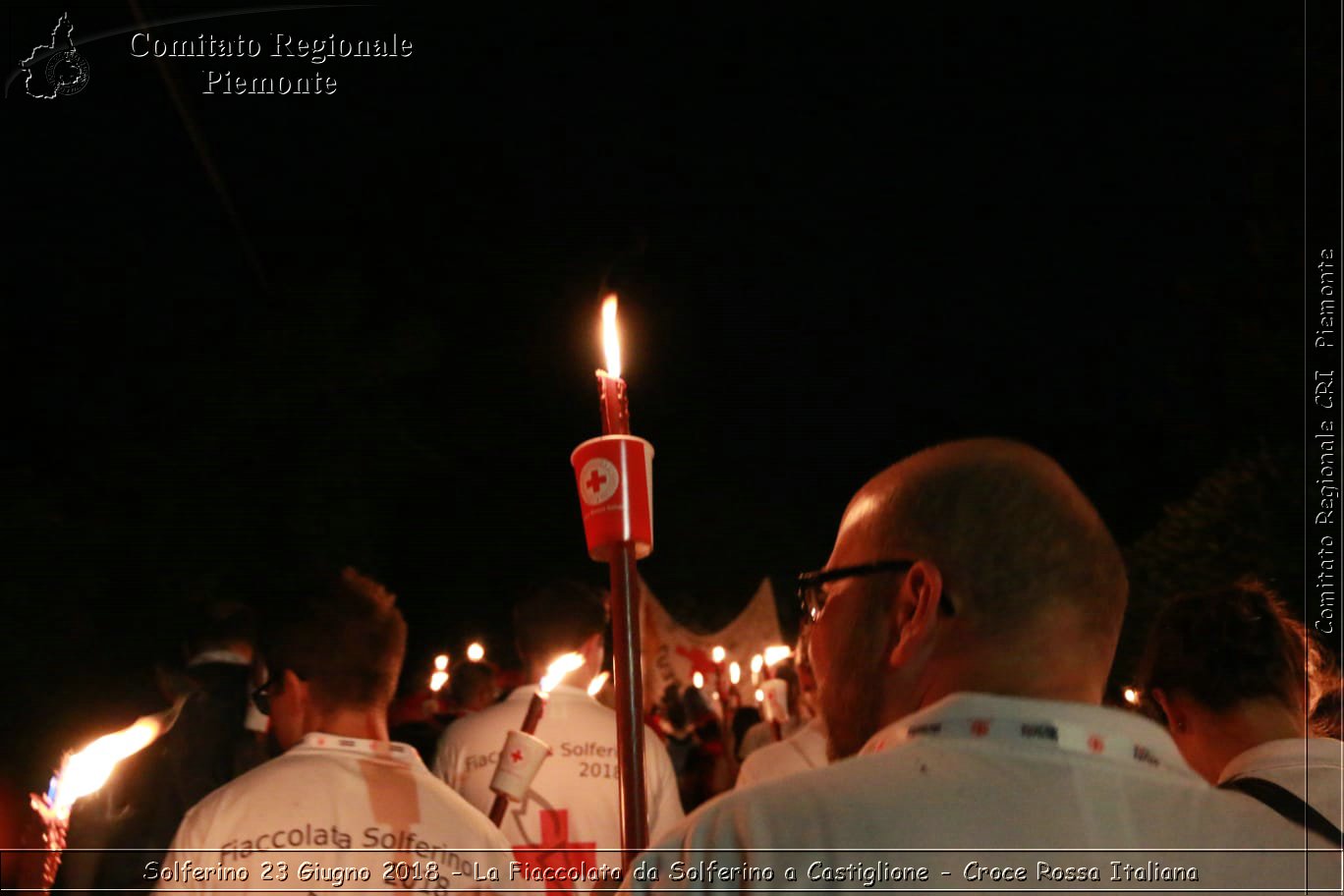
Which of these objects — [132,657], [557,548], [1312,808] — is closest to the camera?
[1312,808]

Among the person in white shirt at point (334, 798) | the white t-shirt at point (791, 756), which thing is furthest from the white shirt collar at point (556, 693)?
the person in white shirt at point (334, 798)

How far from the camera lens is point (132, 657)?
12289mm

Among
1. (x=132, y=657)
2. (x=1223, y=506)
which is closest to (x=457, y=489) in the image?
(x=132, y=657)

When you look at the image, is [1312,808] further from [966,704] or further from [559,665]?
[559,665]

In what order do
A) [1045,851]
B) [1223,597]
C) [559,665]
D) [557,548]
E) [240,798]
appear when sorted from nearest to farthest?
[1045,851] → [240,798] → [1223,597] → [559,665] → [557,548]

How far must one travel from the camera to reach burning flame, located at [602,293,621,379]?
7.17 feet

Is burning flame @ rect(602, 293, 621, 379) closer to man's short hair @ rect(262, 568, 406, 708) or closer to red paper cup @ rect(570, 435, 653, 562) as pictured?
red paper cup @ rect(570, 435, 653, 562)

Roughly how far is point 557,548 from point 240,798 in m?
26.7

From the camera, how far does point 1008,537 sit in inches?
67.3

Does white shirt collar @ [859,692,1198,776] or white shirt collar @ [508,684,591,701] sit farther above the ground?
white shirt collar @ [508,684,591,701]

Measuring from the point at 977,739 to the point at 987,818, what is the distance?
0.12 metres
